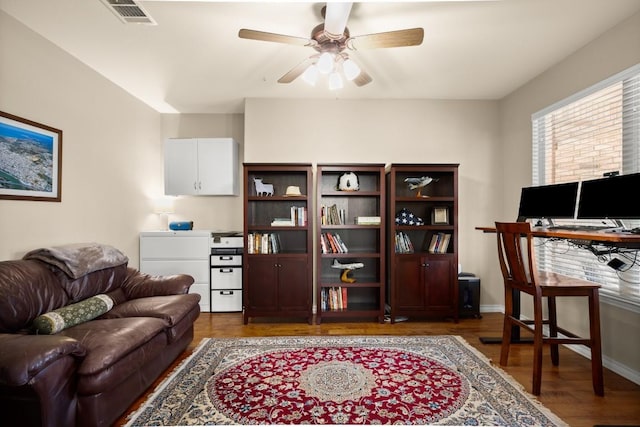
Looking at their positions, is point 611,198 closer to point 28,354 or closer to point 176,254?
point 28,354

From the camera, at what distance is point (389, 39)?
84.4 inches

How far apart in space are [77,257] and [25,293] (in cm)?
48

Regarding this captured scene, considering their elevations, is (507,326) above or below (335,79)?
below

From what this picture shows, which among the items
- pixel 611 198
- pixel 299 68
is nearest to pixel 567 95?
pixel 611 198

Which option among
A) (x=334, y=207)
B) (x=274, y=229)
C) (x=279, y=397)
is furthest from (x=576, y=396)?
(x=274, y=229)

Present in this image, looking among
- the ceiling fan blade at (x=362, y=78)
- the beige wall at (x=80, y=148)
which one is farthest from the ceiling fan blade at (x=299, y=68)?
the beige wall at (x=80, y=148)

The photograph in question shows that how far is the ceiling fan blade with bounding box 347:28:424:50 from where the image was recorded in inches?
80.4

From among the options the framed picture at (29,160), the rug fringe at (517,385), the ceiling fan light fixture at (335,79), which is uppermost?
the ceiling fan light fixture at (335,79)

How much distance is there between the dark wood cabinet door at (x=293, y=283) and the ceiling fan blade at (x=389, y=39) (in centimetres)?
226

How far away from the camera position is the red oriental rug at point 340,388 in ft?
6.26

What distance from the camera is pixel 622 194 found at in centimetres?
210

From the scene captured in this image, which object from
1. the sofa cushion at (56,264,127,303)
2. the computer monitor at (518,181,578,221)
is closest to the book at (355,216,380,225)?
the computer monitor at (518,181,578,221)

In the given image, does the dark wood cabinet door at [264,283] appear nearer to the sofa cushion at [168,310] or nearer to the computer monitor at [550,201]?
the sofa cushion at [168,310]

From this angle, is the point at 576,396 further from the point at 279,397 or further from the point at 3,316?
the point at 3,316
